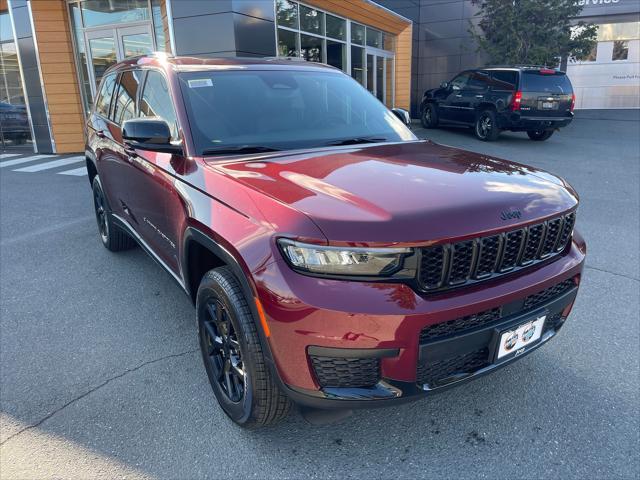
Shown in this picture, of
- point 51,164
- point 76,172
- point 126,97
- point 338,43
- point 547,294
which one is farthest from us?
point 338,43

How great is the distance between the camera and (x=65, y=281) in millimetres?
4344

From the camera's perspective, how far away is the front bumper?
1.84 m

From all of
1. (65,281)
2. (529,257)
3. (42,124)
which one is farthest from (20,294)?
(42,124)

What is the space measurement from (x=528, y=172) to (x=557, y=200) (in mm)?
363

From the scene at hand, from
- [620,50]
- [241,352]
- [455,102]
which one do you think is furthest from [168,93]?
[620,50]

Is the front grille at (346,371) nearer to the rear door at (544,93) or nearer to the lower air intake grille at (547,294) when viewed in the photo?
the lower air intake grille at (547,294)

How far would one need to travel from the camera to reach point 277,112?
3143 millimetres

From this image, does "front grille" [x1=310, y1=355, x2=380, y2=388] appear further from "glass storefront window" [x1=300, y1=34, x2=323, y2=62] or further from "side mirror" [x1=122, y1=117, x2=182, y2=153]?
"glass storefront window" [x1=300, y1=34, x2=323, y2=62]

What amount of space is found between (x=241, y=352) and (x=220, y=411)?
61cm

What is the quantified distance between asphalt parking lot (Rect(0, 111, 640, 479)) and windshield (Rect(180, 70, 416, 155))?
1415 mm

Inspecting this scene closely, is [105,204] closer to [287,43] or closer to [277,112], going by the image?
[277,112]

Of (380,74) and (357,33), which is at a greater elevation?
(357,33)

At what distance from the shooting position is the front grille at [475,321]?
1.92m

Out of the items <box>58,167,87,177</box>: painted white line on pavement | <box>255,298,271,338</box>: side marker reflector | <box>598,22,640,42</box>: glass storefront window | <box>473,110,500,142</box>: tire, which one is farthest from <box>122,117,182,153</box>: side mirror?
<box>598,22,640,42</box>: glass storefront window
